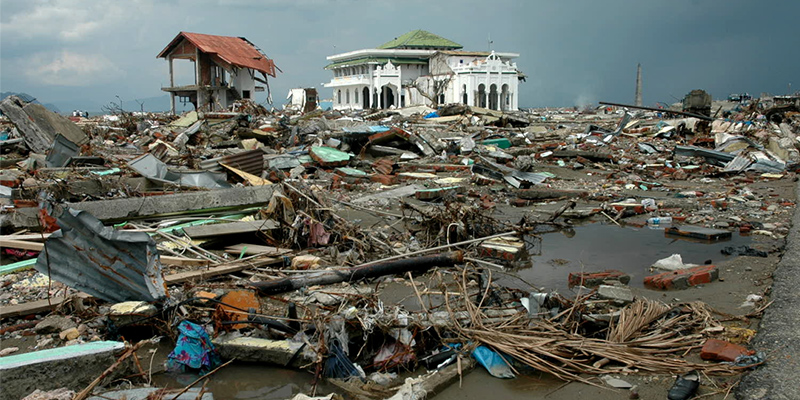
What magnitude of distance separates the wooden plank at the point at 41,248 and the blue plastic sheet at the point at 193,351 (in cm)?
171

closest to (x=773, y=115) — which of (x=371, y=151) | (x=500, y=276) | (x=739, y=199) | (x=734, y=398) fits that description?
(x=739, y=199)

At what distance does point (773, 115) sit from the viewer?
869 inches

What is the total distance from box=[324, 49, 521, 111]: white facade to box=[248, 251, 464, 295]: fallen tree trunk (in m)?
28.0

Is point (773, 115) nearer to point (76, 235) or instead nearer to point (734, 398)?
point (734, 398)

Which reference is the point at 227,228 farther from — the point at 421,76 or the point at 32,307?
the point at 421,76

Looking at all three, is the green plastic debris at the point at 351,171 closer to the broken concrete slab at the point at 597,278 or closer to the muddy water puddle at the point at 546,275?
the muddy water puddle at the point at 546,275

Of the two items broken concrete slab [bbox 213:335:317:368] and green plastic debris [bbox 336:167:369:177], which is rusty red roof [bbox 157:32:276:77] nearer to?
green plastic debris [bbox 336:167:369:177]

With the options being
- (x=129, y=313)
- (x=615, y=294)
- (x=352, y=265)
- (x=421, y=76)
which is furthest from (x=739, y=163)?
(x=421, y=76)

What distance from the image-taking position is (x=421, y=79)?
128 feet

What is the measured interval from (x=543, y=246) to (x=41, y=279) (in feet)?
17.6

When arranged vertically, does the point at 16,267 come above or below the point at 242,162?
below

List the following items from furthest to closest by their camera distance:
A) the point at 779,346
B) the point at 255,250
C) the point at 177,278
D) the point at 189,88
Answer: the point at 189,88, the point at 255,250, the point at 177,278, the point at 779,346

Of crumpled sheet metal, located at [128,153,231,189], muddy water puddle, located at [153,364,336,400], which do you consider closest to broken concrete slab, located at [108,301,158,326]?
muddy water puddle, located at [153,364,336,400]

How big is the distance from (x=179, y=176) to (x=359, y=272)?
16.2 feet
